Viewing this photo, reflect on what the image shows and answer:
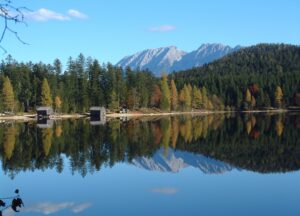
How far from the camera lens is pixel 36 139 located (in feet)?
217

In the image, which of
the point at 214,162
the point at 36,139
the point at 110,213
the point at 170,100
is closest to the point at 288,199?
the point at 110,213

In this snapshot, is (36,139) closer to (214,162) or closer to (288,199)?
(214,162)

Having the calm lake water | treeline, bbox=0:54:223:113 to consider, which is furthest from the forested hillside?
the calm lake water

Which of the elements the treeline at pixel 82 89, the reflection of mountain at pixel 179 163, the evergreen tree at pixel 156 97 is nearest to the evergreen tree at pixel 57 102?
the treeline at pixel 82 89

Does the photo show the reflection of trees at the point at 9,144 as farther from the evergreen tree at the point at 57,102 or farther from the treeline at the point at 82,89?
the evergreen tree at the point at 57,102

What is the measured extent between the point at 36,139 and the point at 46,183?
106ft

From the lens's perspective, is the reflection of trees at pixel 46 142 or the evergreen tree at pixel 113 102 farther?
the evergreen tree at pixel 113 102

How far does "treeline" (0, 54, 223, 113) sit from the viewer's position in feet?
463

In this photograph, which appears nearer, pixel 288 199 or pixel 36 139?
pixel 288 199

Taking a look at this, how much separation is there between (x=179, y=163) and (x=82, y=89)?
110683 millimetres

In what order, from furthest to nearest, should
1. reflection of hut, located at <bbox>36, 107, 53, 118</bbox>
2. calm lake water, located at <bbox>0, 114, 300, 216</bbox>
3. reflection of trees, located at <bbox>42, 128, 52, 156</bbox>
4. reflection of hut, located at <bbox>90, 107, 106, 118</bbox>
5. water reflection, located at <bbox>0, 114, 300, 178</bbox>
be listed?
reflection of hut, located at <bbox>90, 107, 106, 118</bbox>, reflection of hut, located at <bbox>36, 107, 53, 118</bbox>, reflection of trees, located at <bbox>42, 128, 52, 156</bbox>, water reflection, located at <bbox>0, 114, 300, 178</bbox>, calm lake water, located at <bbox>0, 114, 300, 216</bbox>

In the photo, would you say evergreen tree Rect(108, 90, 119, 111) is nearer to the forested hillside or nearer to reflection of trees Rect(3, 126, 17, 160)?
the forested hillside

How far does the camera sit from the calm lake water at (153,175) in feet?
86.3

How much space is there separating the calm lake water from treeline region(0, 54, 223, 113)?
7668 cm
